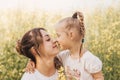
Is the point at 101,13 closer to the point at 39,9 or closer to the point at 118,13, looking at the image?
the point at 118,13

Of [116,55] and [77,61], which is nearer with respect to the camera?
[77,61]

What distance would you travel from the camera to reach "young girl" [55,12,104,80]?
2115 millimetres

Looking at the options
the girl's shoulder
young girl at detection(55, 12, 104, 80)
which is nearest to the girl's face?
young girl at detection(55, 12, 104, 80)

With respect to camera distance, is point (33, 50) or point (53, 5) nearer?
point (33, 50)

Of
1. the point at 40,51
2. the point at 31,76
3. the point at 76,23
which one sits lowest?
the point at 31,76

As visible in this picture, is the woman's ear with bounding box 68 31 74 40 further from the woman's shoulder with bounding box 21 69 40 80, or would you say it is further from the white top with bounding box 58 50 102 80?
the woman's shoulder with bounding box 21 69 40 80

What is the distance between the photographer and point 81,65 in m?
2.15

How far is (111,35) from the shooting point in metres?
2.39

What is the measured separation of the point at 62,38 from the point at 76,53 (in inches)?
4.4

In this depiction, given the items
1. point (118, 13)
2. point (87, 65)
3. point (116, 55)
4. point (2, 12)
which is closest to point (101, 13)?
point (118, 13)

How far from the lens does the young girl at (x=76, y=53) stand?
2115mm

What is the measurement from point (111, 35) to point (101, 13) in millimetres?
141

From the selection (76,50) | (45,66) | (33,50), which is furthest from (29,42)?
(76,50)

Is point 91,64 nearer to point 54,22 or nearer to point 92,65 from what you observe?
point 92,65
